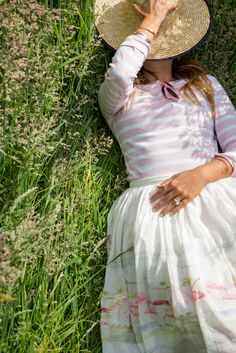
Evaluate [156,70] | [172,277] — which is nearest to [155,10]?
[156,70]

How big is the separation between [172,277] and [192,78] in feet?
2.75

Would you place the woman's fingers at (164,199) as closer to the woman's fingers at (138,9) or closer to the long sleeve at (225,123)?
the long sleeve at (225,123)

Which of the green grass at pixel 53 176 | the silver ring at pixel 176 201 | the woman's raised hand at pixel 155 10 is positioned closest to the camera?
the green grass at pixel 53 176

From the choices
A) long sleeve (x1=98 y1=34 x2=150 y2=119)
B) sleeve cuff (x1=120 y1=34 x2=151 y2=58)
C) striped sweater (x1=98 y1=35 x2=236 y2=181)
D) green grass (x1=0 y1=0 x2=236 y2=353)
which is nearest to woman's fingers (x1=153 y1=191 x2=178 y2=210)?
striped sweater (x1=98 y1=35 x2=236 y2=181)

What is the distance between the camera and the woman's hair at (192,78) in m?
2.18

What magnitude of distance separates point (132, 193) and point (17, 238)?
2.06ft

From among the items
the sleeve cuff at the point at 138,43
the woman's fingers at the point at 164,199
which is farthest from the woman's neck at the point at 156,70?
the woman's fingers at the point at 164,199

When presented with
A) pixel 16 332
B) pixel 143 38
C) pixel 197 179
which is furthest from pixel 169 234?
pixel 143 38

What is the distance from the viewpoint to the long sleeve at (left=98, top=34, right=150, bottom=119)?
1960 mm

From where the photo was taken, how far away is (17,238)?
1.47 meters

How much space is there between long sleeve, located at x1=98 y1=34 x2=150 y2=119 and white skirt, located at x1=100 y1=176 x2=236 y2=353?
1.04 ft

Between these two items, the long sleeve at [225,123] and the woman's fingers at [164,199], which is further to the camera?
the long sleeve at [225,123]

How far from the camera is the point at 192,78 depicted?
2.23m

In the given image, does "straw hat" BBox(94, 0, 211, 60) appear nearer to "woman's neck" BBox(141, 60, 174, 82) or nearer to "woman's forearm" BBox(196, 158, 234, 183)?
"woman's neck" BBox(141, 60, 174, 82)
